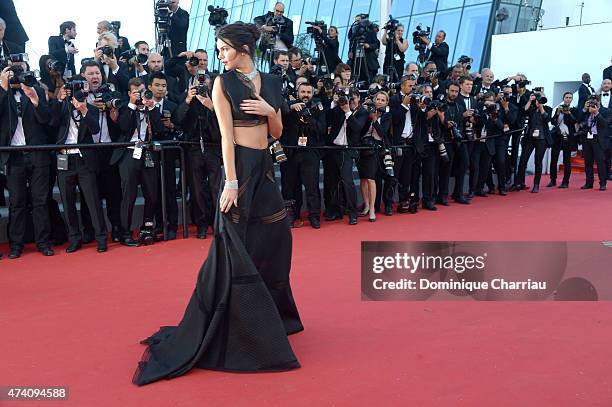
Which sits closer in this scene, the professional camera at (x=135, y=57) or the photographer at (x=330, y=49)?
the professional camera at (x=135, y=57)

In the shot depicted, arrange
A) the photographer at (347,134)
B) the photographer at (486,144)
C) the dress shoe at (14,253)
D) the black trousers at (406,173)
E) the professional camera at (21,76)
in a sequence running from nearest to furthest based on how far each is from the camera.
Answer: the professional camera at (21,76) < the dress shoe at (14,253) < the photographer at (347,134) < the black trousers at (406,173) < the photographer at (486,144)

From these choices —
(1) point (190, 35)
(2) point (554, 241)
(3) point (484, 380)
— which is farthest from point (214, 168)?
(1) point (190, 35)

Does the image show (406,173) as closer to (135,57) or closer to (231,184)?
(135,57)

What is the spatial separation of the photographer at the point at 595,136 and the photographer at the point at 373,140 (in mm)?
4202

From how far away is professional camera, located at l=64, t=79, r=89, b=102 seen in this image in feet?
19.3

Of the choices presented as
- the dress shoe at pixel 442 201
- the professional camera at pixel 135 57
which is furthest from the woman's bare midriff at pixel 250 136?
the dress shoe at pixel 442 201

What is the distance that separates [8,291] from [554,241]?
16.6ft

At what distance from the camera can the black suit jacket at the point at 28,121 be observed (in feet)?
19.2

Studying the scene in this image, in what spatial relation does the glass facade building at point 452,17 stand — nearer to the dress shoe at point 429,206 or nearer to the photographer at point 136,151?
the dress shoe at point 429,206

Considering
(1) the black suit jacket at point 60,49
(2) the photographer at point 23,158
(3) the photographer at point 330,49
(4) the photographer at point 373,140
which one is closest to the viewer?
(2) the photographer at point 23,158

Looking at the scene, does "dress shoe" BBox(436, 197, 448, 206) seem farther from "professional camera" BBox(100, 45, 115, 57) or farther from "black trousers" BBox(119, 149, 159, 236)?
"professional camera" BBox(100, 45, 115, 57)

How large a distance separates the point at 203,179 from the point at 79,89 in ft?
5.36

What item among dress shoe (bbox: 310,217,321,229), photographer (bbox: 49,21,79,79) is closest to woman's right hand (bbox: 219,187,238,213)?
dress shoe (bbox: 310,217,321,229)

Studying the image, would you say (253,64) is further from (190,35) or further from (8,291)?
(190,35)
